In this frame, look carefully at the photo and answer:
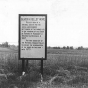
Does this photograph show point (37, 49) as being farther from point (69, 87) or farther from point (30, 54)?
point (69, 87)

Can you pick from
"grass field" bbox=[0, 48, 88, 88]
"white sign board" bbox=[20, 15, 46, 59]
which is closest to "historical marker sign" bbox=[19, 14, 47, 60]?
"white sign board" bbox=[20, 15, 46, 59]

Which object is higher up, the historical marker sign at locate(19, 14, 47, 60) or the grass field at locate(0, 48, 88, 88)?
the historical marker sign at locate(19, 14, 47, 60)

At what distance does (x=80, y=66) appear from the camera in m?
11.3

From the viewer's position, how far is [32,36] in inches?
358

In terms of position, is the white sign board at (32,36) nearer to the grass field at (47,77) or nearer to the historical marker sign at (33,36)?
the historical marker sign at (33,36)

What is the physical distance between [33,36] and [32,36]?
5 centimetres

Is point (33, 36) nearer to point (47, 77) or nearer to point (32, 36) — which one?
point (32, 36)

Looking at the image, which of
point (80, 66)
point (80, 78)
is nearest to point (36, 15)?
point (80, 78)

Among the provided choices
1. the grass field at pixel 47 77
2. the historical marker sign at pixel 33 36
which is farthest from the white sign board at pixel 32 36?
the grass field at pixel 47 77

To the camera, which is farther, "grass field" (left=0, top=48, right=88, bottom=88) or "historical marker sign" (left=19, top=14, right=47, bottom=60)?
"historical marker sign" (left=19, top=14, right=47, bottom=60)

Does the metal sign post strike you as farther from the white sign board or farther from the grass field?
the grass field

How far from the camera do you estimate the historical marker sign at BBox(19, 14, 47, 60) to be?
9070 mm

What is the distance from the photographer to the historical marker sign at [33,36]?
9070mm

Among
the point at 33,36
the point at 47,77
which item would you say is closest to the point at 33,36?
the point at 33,36
